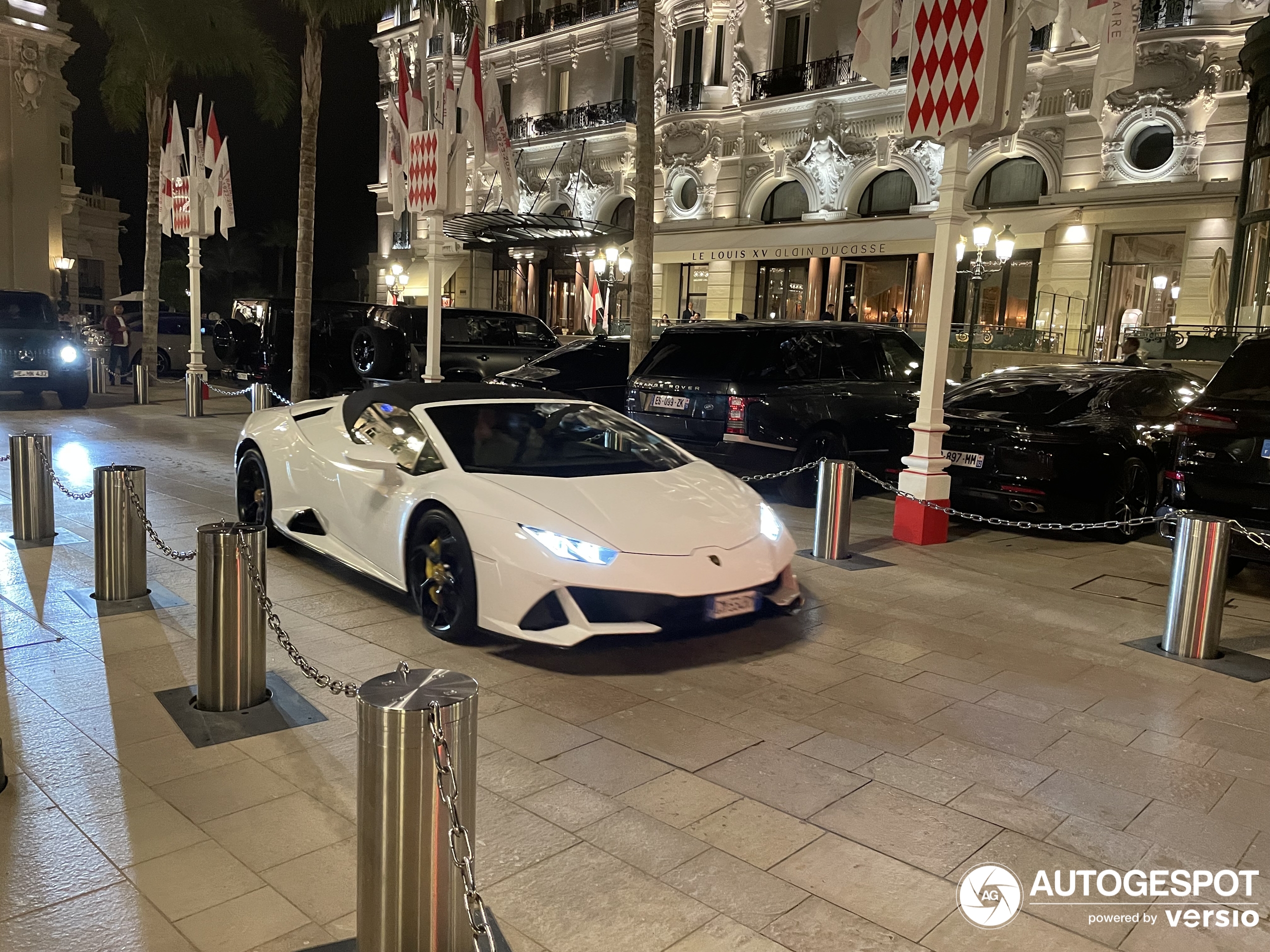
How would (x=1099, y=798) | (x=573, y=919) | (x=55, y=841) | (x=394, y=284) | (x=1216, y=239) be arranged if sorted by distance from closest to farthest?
(x=573, y=919), (x=55, y=841), (x=1099, y=798), (x=1216, y=239), (x=394, y=284)

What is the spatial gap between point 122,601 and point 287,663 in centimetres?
160

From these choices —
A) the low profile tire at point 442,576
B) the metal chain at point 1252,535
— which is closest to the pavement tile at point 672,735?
the low profile tire at point 442,576

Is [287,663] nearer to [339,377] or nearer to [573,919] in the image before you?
[573,919]

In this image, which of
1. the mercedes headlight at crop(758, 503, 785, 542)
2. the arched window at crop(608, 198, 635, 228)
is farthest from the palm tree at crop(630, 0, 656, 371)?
the arched window at crop(608, 198, 635, 228)

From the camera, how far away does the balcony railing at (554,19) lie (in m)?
35.2

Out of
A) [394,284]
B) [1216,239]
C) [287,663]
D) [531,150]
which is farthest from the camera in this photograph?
[394,284]

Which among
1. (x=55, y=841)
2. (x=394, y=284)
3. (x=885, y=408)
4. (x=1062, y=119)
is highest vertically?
(x=1062, y=119)

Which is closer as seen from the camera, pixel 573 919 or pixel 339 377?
pixel 573 919

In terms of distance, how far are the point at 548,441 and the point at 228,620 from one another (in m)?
2.30

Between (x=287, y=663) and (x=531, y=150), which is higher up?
(x=531, y=150)

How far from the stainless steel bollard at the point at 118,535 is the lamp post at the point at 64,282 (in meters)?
27.8

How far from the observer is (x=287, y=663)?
5172 mm

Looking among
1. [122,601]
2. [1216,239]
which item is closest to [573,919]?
[122,601]

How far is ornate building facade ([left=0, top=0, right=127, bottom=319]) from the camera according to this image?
35.3 m
